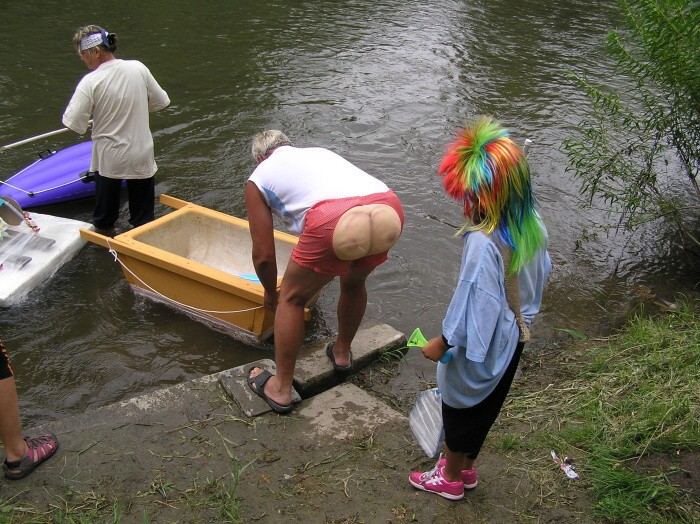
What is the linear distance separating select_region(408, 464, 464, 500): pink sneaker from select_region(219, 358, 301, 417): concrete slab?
906 millimetres

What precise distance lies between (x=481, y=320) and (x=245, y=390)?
1.77 m

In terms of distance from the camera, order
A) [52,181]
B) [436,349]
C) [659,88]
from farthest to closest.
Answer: [52,181] → [659,88] → [436,349]

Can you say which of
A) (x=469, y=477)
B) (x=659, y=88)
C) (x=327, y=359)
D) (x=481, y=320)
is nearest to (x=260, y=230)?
(x=327, y=359)

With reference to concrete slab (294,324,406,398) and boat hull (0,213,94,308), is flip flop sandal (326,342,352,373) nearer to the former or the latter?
concrete slab (294,324,406,398)

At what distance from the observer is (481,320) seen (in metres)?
2.53

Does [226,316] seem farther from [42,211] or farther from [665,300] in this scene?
[665,300]

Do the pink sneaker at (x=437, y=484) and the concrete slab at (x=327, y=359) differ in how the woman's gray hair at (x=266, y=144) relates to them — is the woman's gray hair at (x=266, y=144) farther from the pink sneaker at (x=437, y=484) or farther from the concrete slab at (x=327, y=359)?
the pink sneaker at (x=437, y=484)

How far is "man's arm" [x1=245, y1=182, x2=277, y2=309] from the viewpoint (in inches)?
138

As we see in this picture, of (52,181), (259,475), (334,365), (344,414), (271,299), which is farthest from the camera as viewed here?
(52,181)

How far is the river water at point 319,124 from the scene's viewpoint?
16.1 feet

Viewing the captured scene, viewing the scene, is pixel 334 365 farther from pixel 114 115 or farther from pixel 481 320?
pixel 114 115

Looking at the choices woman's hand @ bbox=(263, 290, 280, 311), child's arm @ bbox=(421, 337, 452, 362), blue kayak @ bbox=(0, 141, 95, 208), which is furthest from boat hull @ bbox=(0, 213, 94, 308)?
child's arm @ bbox=(421, 337, 452, 362)

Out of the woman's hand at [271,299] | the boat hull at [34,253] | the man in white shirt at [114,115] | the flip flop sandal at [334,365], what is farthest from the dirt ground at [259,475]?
the man in white shirt at [114,115]

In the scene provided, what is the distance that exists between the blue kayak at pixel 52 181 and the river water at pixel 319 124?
0.87 feet
